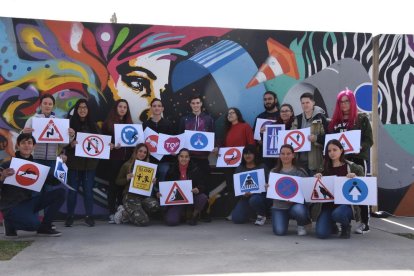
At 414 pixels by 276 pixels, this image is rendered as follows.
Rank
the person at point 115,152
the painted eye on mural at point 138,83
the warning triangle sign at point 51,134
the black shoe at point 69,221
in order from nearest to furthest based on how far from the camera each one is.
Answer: the warning triangle sign at point 51,134, the black shoe at point 69,221, the person at point 115,152, the painted eye on mural at point 138,83

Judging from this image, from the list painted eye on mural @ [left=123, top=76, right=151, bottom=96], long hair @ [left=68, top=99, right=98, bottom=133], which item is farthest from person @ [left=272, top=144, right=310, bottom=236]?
long hair @ [left=68, top=99, right=98, bottom=133]

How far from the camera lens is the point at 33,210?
643cm

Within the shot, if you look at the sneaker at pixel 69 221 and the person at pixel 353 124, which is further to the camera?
the sneaker at pixel 69 221

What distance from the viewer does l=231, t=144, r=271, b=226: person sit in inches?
291

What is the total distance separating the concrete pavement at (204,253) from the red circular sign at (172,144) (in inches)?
49.3

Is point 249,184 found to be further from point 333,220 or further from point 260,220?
point 333,220

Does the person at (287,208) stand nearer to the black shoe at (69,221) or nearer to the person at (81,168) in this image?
the person at (81,168)

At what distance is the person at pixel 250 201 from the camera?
7.39 metres

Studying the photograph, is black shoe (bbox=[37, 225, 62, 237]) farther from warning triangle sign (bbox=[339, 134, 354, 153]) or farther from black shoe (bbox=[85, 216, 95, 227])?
warning triangle sign (bbox=[339, 134, 354, 153])

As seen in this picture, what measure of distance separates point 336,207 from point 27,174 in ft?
13.6

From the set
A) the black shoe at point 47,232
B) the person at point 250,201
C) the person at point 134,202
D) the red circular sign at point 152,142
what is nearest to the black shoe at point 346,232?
the person at point 250,201

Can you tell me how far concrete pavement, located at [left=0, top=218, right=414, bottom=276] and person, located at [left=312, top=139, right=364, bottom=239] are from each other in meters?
0.17

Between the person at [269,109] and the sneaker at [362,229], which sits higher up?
the person at [269,109]

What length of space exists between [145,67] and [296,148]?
291 cm
